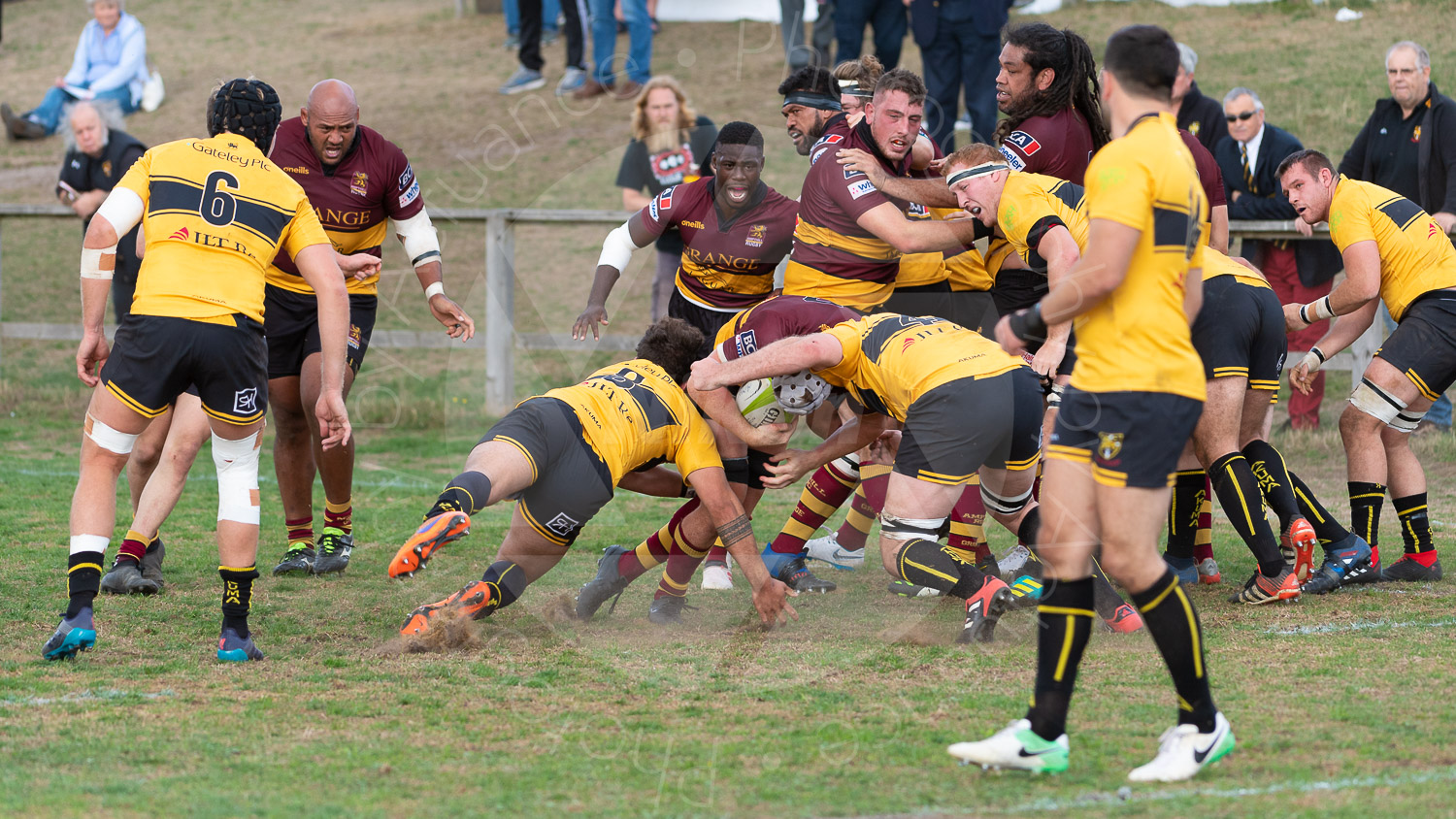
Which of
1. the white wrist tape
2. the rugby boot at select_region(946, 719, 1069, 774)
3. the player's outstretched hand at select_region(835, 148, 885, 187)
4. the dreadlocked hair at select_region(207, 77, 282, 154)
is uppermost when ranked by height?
the dreadlocked hair at select_region(207, 77, 282, 154)

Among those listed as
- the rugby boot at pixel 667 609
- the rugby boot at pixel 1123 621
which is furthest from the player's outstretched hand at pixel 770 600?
the rugby boot at pixel 1123 621

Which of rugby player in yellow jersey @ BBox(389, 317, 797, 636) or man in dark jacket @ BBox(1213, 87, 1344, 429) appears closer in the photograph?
rugby player in yellow jersey @ BBox(389, 317, 797, 636)

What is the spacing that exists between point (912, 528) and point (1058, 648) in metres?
1.52

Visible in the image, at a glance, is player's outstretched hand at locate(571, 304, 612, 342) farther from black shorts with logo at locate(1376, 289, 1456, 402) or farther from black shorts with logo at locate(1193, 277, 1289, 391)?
black shorts with logo at locate(1376, 289, 1456, 402)

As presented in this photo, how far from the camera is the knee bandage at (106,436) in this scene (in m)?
4.96

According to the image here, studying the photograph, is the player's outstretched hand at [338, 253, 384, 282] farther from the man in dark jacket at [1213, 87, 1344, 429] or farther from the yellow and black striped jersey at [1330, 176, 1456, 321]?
the man in dark jacket at [1213, 87, 1344, 429]

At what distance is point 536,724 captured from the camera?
164 inches

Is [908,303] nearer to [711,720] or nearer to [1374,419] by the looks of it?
[1374,419]

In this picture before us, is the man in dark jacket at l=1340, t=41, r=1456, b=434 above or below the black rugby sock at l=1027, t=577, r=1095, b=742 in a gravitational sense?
above

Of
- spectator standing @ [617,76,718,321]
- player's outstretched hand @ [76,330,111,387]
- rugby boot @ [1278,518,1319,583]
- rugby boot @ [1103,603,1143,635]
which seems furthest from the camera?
spectator standing @ [617,76,718,321]

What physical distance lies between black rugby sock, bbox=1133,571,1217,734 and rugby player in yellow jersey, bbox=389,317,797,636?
74.2 inches

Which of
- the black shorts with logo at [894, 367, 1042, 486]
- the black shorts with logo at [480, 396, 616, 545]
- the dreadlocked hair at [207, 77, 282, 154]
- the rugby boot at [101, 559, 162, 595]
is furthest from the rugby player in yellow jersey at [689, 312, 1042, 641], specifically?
the rugby boot at [101, 559, 162, 595]

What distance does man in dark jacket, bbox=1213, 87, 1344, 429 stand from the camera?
9.94 m

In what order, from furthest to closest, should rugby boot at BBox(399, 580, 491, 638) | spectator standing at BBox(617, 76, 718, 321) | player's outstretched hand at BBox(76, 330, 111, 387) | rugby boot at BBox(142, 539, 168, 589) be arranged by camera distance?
spectator standing at BBox(617, 76, 718, 321) → rugby boot at BBox(142, 539, 168, 589) → rugby boot at BBox(399, 580, 491, 638) → player's outstretched hand at BBox(76, 330, 111, 387)
